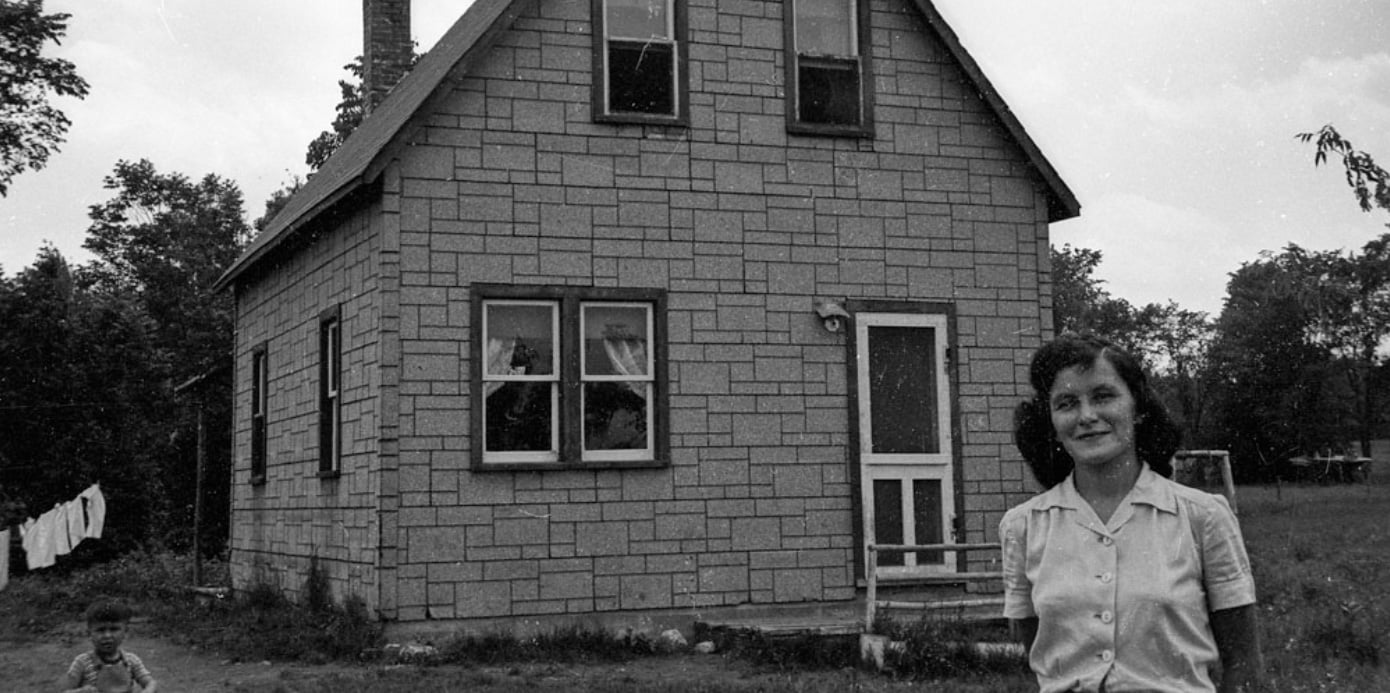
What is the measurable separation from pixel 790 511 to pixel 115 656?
785 cm

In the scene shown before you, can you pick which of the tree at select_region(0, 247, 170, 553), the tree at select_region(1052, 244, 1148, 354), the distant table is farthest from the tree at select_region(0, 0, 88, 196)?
the distant table

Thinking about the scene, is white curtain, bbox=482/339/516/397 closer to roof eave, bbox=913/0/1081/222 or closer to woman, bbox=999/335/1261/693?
roof eave, bbox=913/0/1081/222

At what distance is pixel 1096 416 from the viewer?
374 cm

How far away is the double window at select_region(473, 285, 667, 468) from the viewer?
46.1 ft

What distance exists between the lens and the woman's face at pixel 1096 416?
374 cm

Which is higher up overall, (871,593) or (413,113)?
(413,113)

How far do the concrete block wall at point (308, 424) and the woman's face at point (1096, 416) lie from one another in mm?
10500

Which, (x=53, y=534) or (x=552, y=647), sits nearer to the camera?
(x=552, y=647)

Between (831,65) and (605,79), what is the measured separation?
2.34 meters

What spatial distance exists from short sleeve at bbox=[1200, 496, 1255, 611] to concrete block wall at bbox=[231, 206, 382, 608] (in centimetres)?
1076

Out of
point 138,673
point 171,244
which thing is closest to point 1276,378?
point 171,244

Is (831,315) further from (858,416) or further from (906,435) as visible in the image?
(906,435)

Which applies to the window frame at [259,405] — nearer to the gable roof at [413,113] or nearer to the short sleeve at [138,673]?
the gable roof at [413,113]

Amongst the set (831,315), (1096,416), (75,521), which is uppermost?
(831,315)
